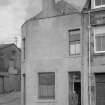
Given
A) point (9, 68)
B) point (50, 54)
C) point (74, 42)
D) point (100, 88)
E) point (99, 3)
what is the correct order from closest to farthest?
point (100, 88), point (99, 3), point (74, 42), point (50, 54), point (9, 68)

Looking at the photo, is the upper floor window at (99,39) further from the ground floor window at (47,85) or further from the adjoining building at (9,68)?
the adjoining building at (9,68)

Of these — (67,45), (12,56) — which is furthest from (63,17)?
(12,56)

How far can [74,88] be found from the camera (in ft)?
65.6

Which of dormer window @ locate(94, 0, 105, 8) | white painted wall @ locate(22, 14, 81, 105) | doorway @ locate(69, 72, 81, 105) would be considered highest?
dormer window @ locate(94, 0, 105, 8)

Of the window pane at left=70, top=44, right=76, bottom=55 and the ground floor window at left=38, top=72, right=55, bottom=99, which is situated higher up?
the window pane at left=70, top=44, right=76, bottom=55

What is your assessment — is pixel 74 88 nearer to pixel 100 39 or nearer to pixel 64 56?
pixel 64 56

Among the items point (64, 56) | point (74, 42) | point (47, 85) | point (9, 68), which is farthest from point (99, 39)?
point (9, 68)

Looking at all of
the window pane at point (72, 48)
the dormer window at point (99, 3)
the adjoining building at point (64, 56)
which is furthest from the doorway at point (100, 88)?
the dormer window at point (99, 3)

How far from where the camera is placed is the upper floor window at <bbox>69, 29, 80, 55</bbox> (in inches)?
782

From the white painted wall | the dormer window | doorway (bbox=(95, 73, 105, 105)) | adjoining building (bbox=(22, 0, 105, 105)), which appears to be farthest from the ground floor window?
the dormer window

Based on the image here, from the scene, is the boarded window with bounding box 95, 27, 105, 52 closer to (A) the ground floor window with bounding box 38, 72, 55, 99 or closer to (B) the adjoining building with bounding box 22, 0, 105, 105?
(B) the adjoining building with bounding box 22, 0, 105, 105

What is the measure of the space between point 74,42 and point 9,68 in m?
23.8

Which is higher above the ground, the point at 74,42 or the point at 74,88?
the point at 74,42

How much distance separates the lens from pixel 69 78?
19.8m
